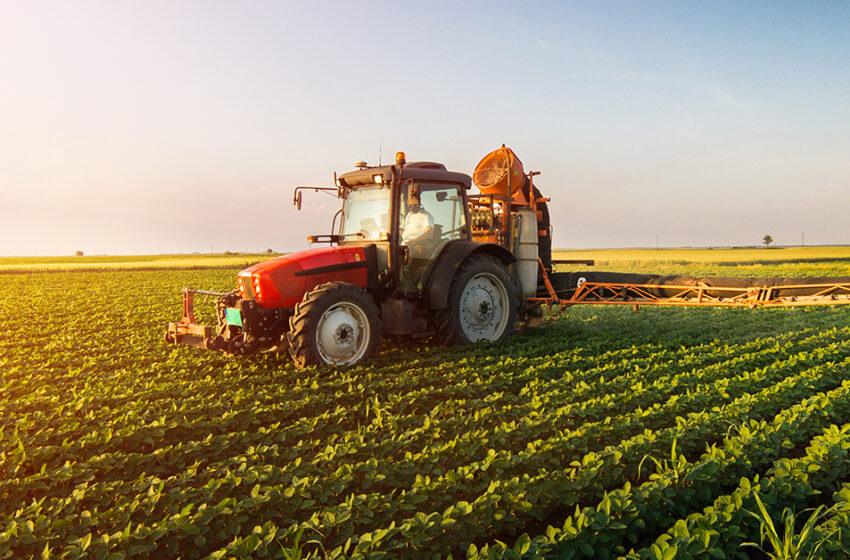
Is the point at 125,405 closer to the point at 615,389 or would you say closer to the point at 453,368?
the point at 453,368

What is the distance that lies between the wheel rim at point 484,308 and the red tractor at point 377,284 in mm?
15

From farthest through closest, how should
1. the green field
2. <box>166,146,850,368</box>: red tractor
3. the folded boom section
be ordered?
the folded boom section → <box>166,146,850,368</box>: red tractor → the green field

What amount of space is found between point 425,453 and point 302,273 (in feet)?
11.1

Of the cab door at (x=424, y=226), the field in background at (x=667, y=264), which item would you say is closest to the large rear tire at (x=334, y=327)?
the cab door at (x=424, y=226)

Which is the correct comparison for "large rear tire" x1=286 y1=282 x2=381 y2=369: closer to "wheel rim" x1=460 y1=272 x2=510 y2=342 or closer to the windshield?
the windshield

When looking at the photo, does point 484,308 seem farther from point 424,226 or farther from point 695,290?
point 695,290

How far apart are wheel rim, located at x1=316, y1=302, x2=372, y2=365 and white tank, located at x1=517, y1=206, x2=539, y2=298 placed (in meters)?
3.35

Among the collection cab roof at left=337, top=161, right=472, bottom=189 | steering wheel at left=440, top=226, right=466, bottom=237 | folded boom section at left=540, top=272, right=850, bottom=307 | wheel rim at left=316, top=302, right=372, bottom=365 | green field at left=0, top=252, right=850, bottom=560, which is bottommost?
green field at left=0, top=252, right=850, bottom=560

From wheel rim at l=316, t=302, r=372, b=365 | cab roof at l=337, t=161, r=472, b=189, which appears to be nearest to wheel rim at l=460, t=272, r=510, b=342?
cab roof at l=337, t=161, r=472, b=189

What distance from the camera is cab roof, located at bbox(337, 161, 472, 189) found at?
22.9 feet

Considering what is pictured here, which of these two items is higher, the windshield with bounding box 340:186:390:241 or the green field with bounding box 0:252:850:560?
the windshield with bounding box 340:186:390:241

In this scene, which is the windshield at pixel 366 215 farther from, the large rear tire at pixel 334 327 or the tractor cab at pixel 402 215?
the large rear tire at pixel 334 327

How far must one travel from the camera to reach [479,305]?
25.9 ft

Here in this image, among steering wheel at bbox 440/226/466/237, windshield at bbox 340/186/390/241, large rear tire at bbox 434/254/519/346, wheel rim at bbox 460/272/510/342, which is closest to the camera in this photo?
windshield at bbox 340/186/390/241
